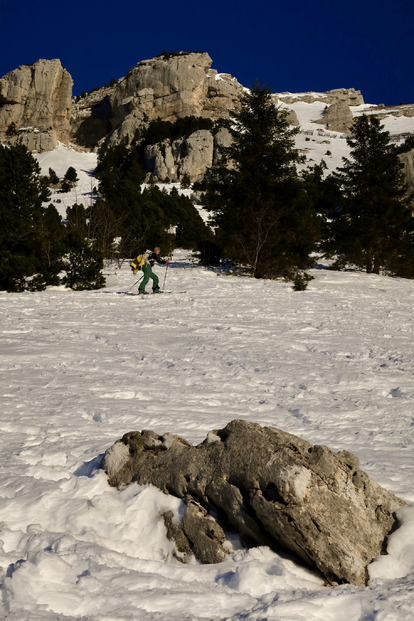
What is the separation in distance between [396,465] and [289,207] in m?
16.8

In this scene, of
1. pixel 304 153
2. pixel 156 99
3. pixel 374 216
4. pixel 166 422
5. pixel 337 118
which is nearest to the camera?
pixel 166 422

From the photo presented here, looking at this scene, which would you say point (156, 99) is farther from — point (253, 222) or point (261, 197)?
point (253, 222)

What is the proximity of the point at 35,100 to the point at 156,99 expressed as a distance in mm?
21661

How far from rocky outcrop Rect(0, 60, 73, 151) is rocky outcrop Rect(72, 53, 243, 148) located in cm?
953

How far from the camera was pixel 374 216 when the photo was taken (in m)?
22.4

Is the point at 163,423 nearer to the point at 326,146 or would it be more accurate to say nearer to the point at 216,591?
the point at 216,591

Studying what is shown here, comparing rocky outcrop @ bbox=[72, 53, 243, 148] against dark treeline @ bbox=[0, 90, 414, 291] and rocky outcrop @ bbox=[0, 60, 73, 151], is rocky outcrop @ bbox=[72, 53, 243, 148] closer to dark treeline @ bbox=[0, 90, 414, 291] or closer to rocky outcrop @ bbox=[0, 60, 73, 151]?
rocky outcrop @ bbox=[0, 60, 73, 151]

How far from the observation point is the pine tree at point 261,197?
19.4 m

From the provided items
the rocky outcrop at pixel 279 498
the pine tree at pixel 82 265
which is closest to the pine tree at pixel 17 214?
the pine tree at pixel 82 265

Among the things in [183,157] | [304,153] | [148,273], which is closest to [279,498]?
[148,273]

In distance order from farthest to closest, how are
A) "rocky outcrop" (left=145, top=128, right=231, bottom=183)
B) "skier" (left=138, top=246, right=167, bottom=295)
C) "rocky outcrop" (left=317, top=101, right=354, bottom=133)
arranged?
"rocky outcrop" (left=317, top=101, right=354, bottom=133) < "rocky outcrop" (left=145, top=128, right=231, bottom=183) < "skier" (left=138, top=246, right=167, bottom=295)

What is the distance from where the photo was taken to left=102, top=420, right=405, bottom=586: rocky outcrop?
2.51 metres

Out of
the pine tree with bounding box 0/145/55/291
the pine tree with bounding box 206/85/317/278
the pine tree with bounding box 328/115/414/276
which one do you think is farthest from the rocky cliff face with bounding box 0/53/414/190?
the pine tree with bounding box 0/145/55/291

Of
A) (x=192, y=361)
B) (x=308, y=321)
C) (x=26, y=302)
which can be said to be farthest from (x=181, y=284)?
(x=192, y=361)
